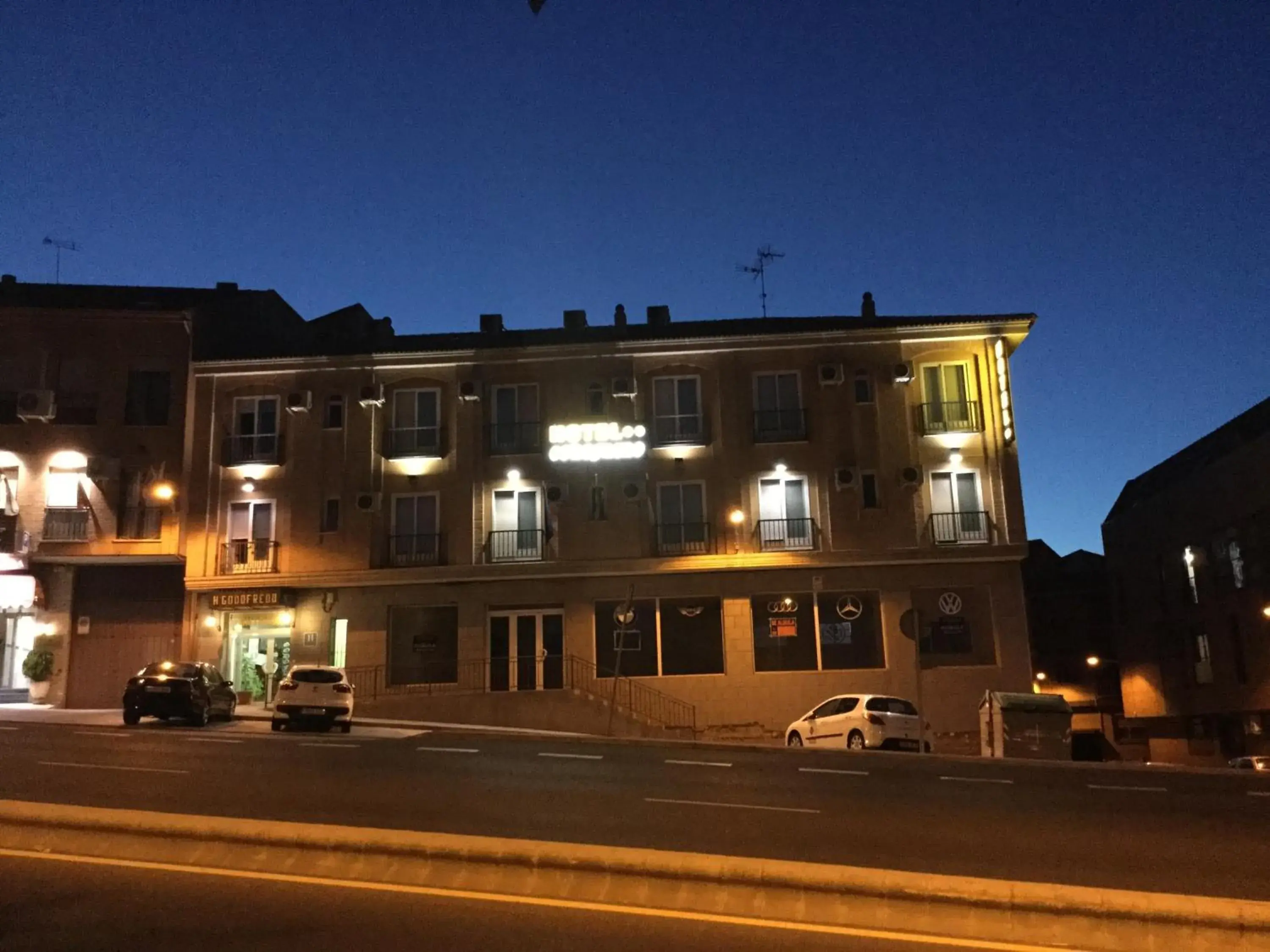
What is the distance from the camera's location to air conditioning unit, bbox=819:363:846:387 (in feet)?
105

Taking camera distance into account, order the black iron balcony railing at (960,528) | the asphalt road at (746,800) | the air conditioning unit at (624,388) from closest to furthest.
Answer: the asphalt road at (746,800) < the black iron balcony railing at (960,528) < the air conditioning unit at (624,388)

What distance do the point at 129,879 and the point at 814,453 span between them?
25.5 metres

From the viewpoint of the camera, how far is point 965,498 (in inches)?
1238

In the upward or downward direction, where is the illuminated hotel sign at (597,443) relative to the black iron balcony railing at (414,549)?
upward

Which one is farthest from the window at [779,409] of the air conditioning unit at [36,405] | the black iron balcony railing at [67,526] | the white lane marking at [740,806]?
the air conditioning unit at [36,405]

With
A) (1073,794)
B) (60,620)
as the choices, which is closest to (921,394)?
(1073,794)

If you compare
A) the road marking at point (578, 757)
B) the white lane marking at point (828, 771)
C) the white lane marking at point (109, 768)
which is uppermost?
the white lane marking at point (109, 768)

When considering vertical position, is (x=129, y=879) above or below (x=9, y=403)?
below

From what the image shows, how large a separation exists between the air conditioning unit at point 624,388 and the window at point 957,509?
28.3 ft

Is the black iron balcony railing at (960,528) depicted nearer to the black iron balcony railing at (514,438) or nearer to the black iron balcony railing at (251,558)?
the black iron balcony railing at (514,438)

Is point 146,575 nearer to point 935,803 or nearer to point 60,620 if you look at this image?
point 60,620

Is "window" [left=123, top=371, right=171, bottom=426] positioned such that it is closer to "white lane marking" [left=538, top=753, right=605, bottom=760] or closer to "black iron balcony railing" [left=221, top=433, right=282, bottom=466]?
"black iron balcony railing" [left=221, top=433, right=282, bottom=466]

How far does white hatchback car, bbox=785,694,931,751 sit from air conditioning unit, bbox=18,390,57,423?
23.3m

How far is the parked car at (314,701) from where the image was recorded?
24281 mm
